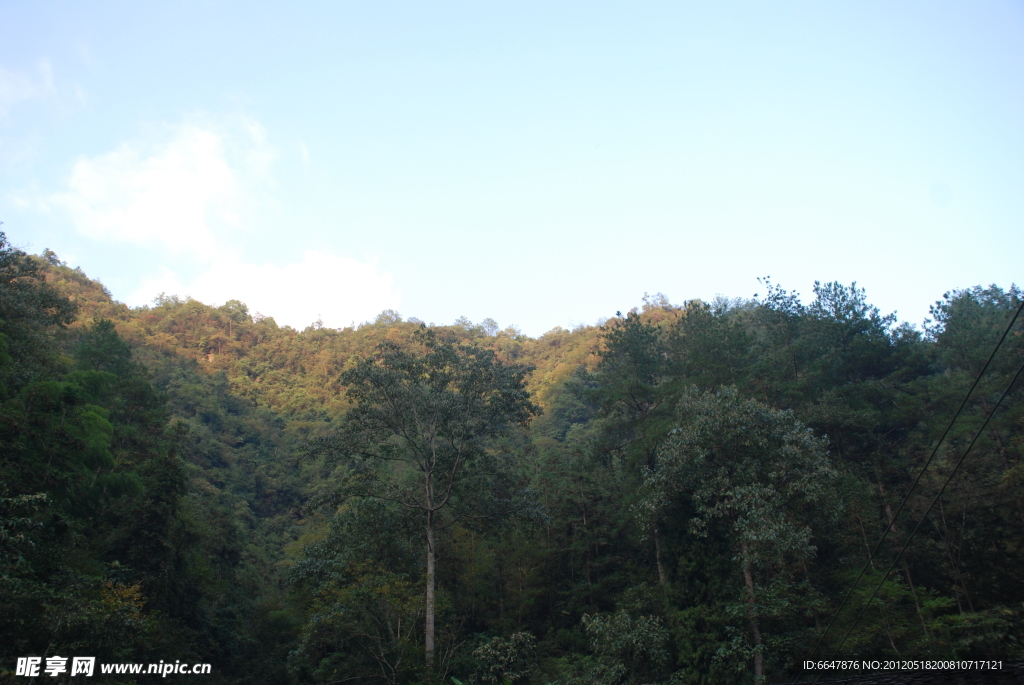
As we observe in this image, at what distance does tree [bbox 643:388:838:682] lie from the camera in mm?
14969

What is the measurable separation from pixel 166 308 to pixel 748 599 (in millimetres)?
71393

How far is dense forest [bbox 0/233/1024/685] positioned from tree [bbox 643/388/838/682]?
3.2 inches

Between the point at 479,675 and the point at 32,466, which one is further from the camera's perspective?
the point at 479,675

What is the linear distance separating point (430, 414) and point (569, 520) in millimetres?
7266

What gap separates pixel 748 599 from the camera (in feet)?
48.9

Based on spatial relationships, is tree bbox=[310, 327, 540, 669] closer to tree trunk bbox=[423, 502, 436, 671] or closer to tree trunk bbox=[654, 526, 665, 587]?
tree trunk bbox=[423, 502, 436, 671]

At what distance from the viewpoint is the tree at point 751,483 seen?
15.0 meters

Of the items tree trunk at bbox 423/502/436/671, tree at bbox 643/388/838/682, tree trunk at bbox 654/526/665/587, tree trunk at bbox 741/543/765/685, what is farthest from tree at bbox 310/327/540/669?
tree trunk at bbox 741/543/765/685

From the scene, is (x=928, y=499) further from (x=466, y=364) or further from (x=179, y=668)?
(x=179, y=668)

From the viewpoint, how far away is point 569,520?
73.0ft

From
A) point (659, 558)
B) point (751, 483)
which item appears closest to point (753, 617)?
point (751, 483)

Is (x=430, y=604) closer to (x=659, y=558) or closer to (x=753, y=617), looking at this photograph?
(x=659, y=558)

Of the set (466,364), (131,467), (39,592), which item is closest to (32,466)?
(39,592)

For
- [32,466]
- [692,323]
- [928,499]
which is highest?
[692,323]
